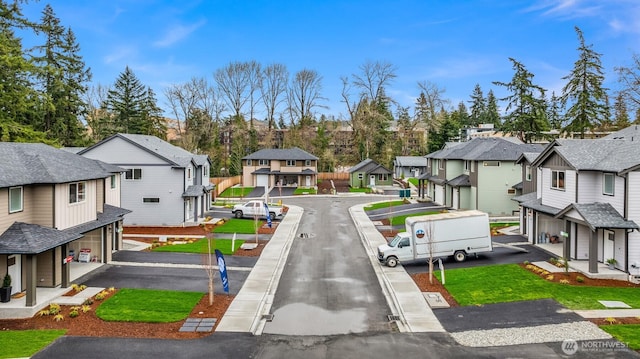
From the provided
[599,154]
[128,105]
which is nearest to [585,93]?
[599,154]

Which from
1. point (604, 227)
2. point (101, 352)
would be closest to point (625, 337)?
point (604, 227)

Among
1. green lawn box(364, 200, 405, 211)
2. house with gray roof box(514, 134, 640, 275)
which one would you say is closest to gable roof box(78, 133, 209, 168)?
green lawn box(364, 200, 405, 211)

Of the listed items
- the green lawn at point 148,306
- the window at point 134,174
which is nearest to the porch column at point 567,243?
the green lawn at point 148,306

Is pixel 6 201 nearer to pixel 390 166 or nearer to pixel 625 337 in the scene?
pixel 625 337

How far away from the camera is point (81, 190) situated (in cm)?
2238

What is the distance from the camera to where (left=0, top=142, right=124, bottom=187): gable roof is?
18.5 metres

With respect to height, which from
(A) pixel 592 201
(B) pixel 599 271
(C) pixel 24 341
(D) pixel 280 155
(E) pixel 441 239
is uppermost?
(D) pixel 280 155

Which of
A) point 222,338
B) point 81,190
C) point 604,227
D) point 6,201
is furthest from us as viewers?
point 81,190

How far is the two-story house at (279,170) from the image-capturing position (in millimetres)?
71938

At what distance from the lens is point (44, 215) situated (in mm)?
19594

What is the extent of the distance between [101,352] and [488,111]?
117 m

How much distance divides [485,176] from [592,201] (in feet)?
59.4

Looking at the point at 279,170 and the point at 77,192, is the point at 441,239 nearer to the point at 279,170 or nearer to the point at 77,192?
the point at 77,192

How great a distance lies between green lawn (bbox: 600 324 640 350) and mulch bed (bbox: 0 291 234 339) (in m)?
13.5
